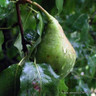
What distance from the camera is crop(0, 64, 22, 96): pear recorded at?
828 mm

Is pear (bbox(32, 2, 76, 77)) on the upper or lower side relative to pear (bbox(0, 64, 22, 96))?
upper

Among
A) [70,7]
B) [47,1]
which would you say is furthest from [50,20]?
[70,7]

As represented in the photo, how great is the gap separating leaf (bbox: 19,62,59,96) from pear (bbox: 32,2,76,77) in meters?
0.03

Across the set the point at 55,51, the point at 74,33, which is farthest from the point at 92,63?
the point at 55,51

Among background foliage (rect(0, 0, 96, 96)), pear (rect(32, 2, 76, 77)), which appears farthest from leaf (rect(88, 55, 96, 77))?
pear (rect(32, 2, 76, 77))

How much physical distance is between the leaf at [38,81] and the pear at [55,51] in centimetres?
3

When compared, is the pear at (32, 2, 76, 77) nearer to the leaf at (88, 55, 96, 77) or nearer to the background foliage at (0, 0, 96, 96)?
the background foliage at (0, 0, 96, 96)

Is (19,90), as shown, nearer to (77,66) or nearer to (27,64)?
(27,64)

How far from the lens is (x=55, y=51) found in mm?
822

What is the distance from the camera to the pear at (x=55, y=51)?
0.82 metres

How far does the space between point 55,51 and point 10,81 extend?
17 centimetres

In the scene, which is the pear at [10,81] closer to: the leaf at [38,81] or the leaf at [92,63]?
the leaf at [38,81]

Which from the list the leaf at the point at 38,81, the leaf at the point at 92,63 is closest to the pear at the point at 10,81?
the leaf at the point at 38,81

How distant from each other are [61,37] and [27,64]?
0.15m
